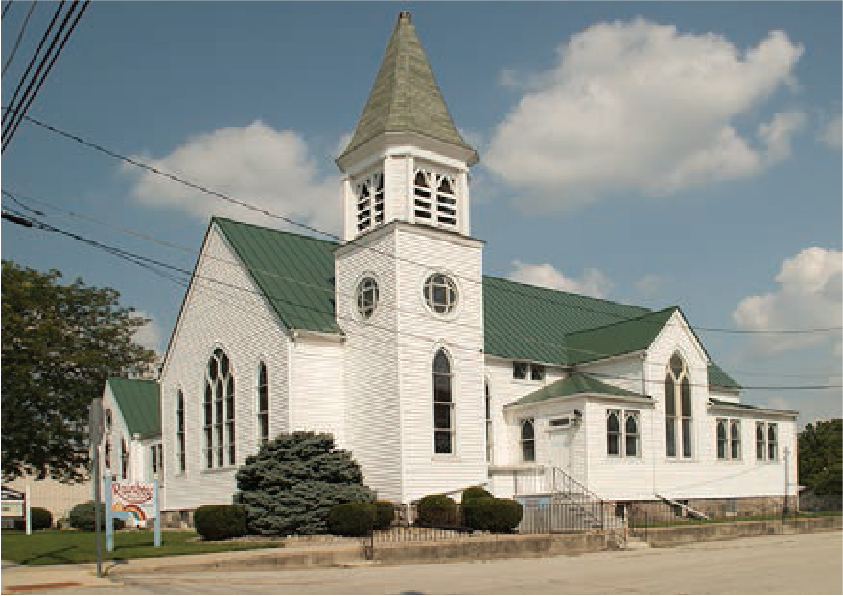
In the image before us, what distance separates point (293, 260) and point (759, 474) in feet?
74.5

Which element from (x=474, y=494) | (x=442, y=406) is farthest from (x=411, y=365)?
(x=474, y=494)

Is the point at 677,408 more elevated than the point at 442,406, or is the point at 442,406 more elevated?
the point at 442,406

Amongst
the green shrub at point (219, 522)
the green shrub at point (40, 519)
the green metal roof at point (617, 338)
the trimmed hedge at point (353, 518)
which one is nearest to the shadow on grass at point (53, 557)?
the green shrub at point (219, 522)

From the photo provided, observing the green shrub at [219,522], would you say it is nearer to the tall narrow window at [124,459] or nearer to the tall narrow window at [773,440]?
the tall narrow window at [124,459]

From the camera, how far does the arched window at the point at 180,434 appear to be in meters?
38.4

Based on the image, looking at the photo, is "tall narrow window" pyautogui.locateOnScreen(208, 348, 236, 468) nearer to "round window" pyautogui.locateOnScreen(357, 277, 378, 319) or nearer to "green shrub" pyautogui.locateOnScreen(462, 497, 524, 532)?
"round window" pyautogui.locateOnScreen(357, 277, 378, 319)

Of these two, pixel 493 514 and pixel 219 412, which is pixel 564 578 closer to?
pixel 493 514

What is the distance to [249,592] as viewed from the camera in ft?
54.8

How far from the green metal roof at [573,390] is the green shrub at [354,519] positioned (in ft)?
33.0

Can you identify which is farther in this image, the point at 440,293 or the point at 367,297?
the point at 367,297

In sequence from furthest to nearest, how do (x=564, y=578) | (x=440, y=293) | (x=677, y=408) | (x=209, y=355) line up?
(x=677, y=408), (x=209, y=355), (x=440, y=293), (x=564, y=578)

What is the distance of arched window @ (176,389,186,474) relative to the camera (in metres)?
38.4

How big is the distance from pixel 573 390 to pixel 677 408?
595cm

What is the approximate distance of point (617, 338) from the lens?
39.7m
